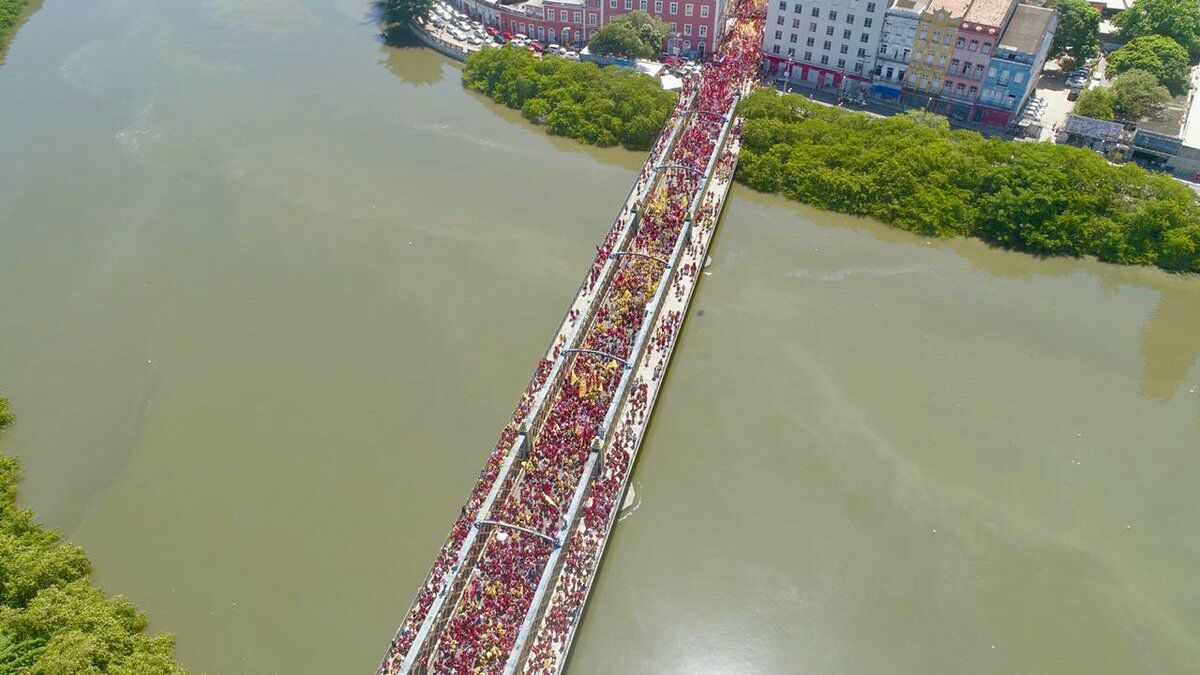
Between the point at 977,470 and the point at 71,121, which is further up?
the point at 71,121

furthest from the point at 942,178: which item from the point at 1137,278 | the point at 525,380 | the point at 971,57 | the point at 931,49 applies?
the point at 525,380

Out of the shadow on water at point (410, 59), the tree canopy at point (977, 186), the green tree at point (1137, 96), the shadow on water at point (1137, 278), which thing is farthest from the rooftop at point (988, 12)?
the shadow on water at point (410, 59)

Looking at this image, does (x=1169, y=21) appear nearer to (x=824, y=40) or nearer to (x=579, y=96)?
(x=824, y=40)

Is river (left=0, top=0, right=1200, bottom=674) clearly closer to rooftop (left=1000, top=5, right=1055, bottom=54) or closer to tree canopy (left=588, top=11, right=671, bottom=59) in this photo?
tree canopy (left=588, top=11, right=671, bottom=59)

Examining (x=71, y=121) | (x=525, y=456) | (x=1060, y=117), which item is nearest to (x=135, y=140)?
(x=71, y=121)

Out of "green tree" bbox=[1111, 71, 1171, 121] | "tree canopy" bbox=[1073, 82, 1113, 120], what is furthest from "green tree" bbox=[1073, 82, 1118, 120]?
"green tree" bbox=[1111, 71, 1171, 121]

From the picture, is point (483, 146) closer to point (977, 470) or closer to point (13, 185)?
point (13, 185)
